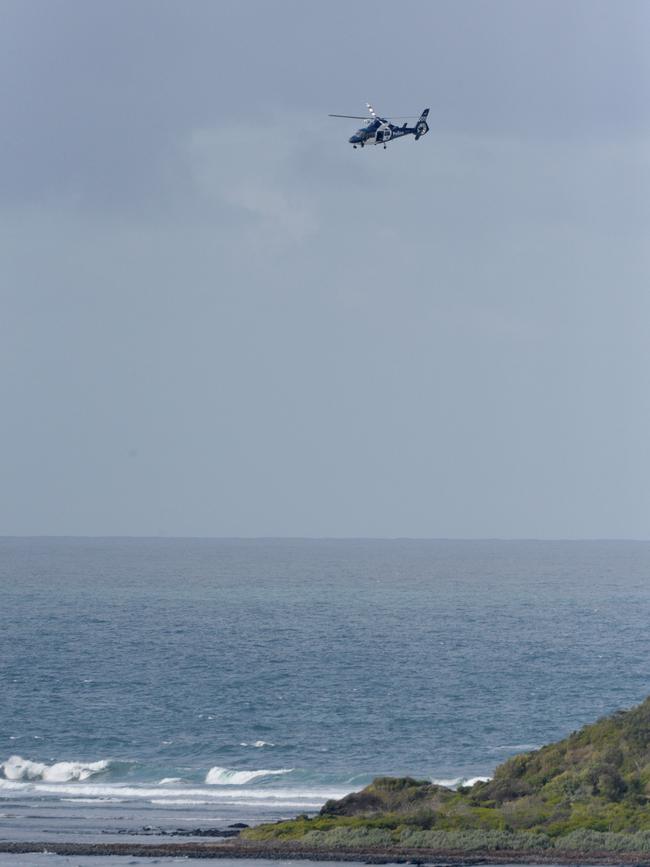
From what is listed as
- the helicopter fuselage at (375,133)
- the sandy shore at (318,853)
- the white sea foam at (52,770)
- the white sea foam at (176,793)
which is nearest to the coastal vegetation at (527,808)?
the sandy shore at (318,853)

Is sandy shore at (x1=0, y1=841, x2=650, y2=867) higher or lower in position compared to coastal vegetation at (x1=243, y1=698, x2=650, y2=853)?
lower

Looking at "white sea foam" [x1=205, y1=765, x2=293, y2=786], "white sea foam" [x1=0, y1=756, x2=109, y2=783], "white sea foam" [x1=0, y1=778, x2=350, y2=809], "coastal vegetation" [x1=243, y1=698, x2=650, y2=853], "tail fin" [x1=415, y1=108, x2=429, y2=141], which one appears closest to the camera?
"coastal vegetation" [x1=243, y1=698, x2=650, y2=853]

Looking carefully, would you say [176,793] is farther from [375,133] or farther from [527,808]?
[375,133]

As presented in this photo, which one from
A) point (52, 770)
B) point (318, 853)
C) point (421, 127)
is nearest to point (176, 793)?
point (52, 770)

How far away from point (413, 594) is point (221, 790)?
115 meters

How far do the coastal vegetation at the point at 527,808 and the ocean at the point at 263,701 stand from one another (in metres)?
4.82

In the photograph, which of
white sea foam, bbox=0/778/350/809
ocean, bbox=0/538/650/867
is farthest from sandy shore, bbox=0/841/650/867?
white sea foam, bbox=0/778/350/809

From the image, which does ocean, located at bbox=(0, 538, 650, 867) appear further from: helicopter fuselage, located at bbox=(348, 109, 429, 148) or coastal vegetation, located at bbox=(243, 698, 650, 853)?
helicopter fuselage, located at bbox=(348, 109, 429, 148)

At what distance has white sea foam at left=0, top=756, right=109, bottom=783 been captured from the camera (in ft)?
197

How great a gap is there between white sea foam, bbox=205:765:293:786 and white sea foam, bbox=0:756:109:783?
180 inches

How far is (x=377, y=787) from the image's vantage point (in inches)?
1849

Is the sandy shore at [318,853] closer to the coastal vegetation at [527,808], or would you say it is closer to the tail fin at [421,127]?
the coastal vegetation at [527,808]

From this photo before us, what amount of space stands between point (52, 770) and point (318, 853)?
74.7 ft

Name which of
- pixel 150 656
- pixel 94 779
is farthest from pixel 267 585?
pixel 94 779
